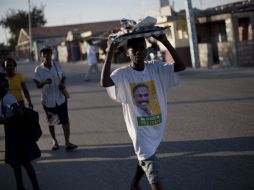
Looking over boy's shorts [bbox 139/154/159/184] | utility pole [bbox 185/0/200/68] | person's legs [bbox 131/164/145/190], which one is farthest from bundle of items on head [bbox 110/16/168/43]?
utility pole [bbox 185/0/200/68]

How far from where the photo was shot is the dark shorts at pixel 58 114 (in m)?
7.57

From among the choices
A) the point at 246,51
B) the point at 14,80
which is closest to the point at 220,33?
the point at 246,51

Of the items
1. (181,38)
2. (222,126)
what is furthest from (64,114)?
(181,38)

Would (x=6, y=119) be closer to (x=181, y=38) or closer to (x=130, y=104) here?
(x=130, y=104)

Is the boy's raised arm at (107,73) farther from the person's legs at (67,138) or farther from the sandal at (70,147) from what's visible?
the sandal at (70,147)

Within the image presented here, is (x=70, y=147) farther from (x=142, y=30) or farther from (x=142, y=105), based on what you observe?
(x=142, y=30)

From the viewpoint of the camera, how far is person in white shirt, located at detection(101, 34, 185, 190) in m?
3.95

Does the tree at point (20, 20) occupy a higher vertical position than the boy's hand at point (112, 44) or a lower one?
higher

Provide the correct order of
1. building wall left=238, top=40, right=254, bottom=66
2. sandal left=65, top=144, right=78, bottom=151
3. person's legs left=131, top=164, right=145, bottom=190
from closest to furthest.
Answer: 1. person's legs left=131, top=164, right=145, bottom=190
2. sandal left=65, top=144, right=78, bottom=151
3. building wall left=238, top=40, right=254, bottom=66

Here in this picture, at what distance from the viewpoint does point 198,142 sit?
716cm

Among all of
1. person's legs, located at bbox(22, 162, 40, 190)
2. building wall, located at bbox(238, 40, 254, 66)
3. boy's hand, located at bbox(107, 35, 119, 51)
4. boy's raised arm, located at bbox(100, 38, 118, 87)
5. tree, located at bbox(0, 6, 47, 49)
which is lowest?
person's legs, located at bbox(22, 162, 40, 190)

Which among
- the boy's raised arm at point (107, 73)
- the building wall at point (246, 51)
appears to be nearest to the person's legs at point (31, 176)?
the boy's raised arm at point (107, 73)

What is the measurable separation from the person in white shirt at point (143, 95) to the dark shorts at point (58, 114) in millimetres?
3641

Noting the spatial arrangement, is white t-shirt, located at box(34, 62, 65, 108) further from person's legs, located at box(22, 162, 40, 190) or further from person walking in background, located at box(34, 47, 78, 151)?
person's legs, located at box(22, 162, 40, 190)
